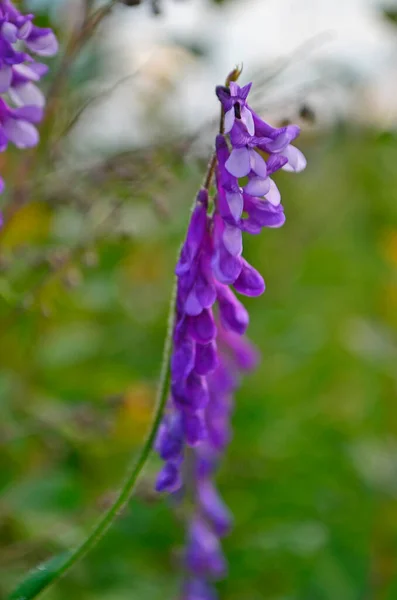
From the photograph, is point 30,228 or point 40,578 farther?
point 30,228

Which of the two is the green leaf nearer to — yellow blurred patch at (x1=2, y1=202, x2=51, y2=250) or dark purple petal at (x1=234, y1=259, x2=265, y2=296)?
dark purple petal at (x1=234, y1=259, x2=265, y2=296)

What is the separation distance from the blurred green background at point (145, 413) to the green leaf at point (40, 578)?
16.6 inches

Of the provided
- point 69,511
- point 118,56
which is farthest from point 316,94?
point 69,511

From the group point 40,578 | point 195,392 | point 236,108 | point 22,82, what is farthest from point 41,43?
point 40,578

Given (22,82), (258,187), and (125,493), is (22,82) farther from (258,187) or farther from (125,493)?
(125,493)

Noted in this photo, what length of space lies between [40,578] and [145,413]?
4.36ft

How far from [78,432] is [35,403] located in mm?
287

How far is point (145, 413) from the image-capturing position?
2.18m

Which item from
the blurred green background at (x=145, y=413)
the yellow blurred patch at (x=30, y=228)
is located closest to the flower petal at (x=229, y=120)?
the blurred green background at (x=145, y=413)

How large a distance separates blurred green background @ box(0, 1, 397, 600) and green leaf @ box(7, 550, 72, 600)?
422 millimetres

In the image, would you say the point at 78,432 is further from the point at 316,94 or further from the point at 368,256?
the point at 368,256

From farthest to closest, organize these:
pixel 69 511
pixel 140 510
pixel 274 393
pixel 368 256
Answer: pixel 368 256
pixel 274 393
pixel 140 510
pixel 69 511

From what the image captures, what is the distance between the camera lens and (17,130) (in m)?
0.89

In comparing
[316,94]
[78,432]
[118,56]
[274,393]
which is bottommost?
[274,393]
